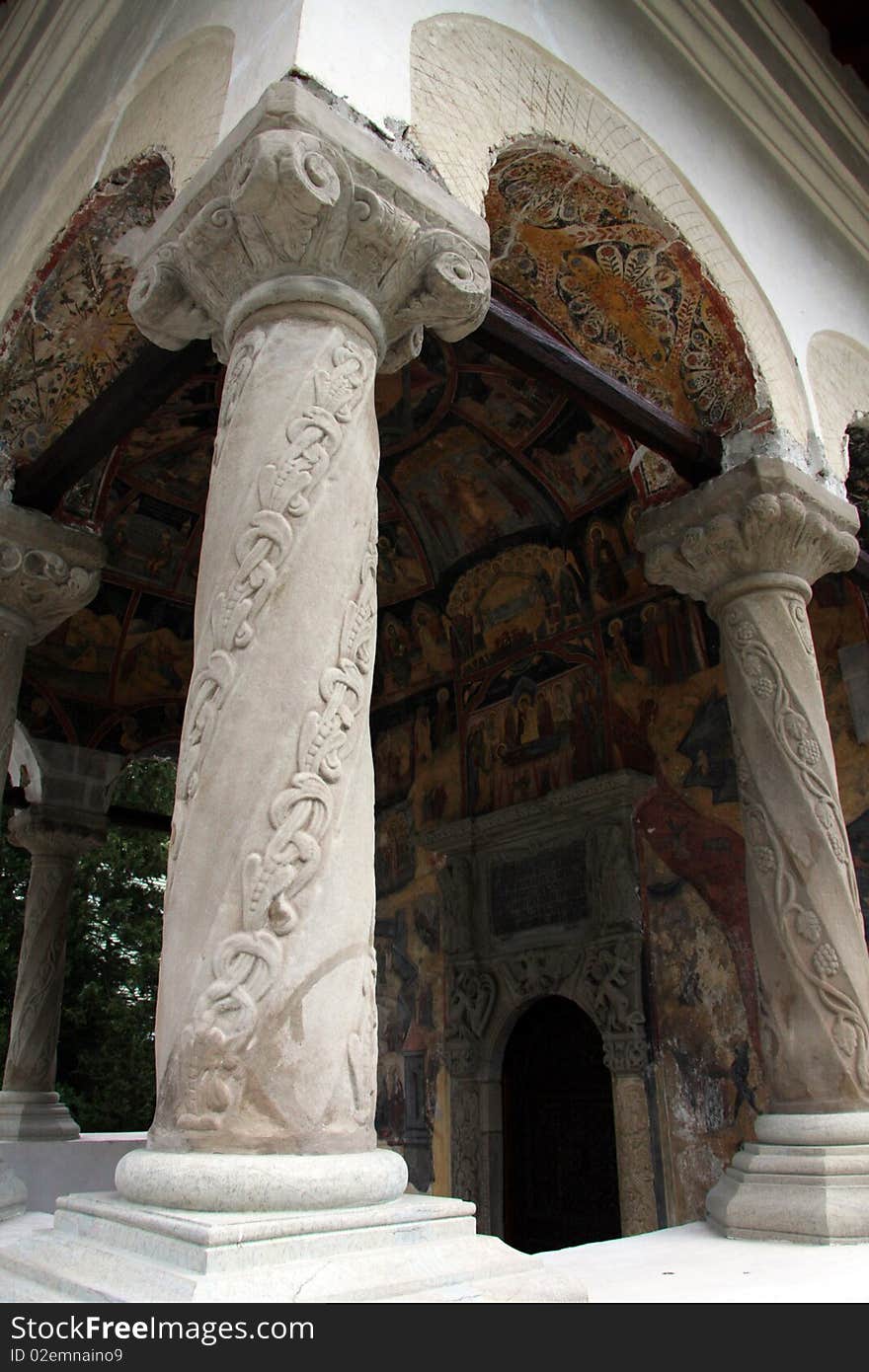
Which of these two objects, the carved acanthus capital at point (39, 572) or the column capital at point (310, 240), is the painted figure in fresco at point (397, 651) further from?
the column capital at point (310, 240)

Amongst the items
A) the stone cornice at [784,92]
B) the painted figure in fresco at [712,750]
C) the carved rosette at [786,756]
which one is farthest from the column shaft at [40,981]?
the stone cornice at [784,92]

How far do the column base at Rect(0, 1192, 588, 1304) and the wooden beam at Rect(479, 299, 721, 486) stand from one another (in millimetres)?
3197

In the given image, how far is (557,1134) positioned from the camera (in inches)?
271

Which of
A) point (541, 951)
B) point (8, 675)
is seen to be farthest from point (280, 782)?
point (541, 951)

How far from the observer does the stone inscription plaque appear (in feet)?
22.9

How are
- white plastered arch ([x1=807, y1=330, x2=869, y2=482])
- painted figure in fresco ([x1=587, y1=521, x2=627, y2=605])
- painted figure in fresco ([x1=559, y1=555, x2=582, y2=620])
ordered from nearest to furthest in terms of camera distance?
white plastered arch ([x1=807, y1=330, x2=869, y2=482]), painted figure in fresco ([x1=587, y1=521, x2=627, y2=605]), painted figure in fresco ([x1=559, y1=555, x2=582, y2=620])

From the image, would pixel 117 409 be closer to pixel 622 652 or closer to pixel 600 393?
pixel 600 393

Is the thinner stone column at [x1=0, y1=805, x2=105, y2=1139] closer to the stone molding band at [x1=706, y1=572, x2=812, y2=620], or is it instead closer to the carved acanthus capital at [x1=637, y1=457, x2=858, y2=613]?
the carved acanthus capital at [x1=637, y1=457, x2=858, y2=613]

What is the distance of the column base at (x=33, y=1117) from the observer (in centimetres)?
694

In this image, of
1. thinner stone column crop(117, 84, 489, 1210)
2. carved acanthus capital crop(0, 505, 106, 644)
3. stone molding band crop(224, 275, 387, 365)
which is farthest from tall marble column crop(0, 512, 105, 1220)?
stone molding band crop(224, 275, 387, 365)

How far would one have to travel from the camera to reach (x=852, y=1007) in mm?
3426

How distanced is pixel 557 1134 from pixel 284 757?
18.8 ft

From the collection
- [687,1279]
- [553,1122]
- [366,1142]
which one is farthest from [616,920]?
[366,1142]

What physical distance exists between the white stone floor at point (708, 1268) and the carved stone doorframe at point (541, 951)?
9.84ft
